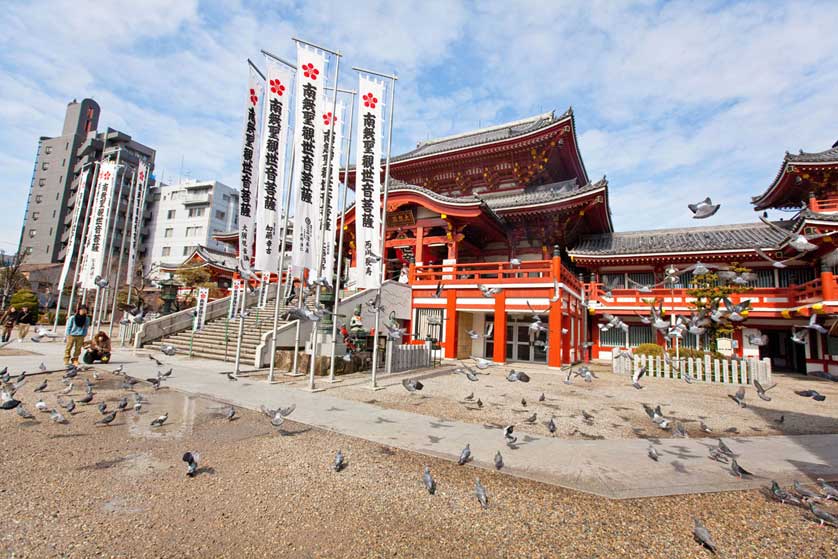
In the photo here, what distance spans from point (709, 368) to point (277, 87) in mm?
16219

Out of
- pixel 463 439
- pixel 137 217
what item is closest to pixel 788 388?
pixel 463 439

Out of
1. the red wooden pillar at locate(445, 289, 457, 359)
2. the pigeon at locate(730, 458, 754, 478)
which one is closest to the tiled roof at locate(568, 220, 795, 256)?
the red wooden pillar at locate(445, 289, 457, 359)

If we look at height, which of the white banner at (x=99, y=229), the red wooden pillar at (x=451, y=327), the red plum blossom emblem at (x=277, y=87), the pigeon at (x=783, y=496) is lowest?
the pigeon at (x=783, y=496)

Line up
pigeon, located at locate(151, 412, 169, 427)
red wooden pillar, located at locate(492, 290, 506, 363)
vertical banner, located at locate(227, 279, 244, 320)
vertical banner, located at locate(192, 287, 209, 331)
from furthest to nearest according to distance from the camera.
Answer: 1. vertical banner, located at locate(227, 279, 244, 320)
2. vertical banner, located at locate(192, 287, 209, 331)
3. red wooden pillar, located at locate(492, 290, 506, 363)
4. pigeon, located at locate(151, 412, 169, 427)

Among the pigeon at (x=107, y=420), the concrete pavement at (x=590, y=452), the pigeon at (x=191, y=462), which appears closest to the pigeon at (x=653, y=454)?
the concrete pavement at (x=590, y=452)

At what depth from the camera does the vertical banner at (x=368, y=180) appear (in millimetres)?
10391

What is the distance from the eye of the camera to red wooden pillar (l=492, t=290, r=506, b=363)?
15.9m

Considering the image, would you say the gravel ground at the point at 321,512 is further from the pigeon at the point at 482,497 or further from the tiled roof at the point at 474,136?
the tiled roof at the point at 474,136

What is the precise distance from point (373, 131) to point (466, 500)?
926 cm

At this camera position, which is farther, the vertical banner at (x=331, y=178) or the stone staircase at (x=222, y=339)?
the stone staircase at (x=222, y=339)

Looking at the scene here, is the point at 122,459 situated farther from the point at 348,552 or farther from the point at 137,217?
the point at 137,217

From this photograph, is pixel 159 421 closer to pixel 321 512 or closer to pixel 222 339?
pixel 321 512

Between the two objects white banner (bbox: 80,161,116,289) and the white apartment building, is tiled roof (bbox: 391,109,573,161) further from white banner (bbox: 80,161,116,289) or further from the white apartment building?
the white apartment building

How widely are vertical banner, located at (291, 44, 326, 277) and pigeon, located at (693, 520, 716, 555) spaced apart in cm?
930
